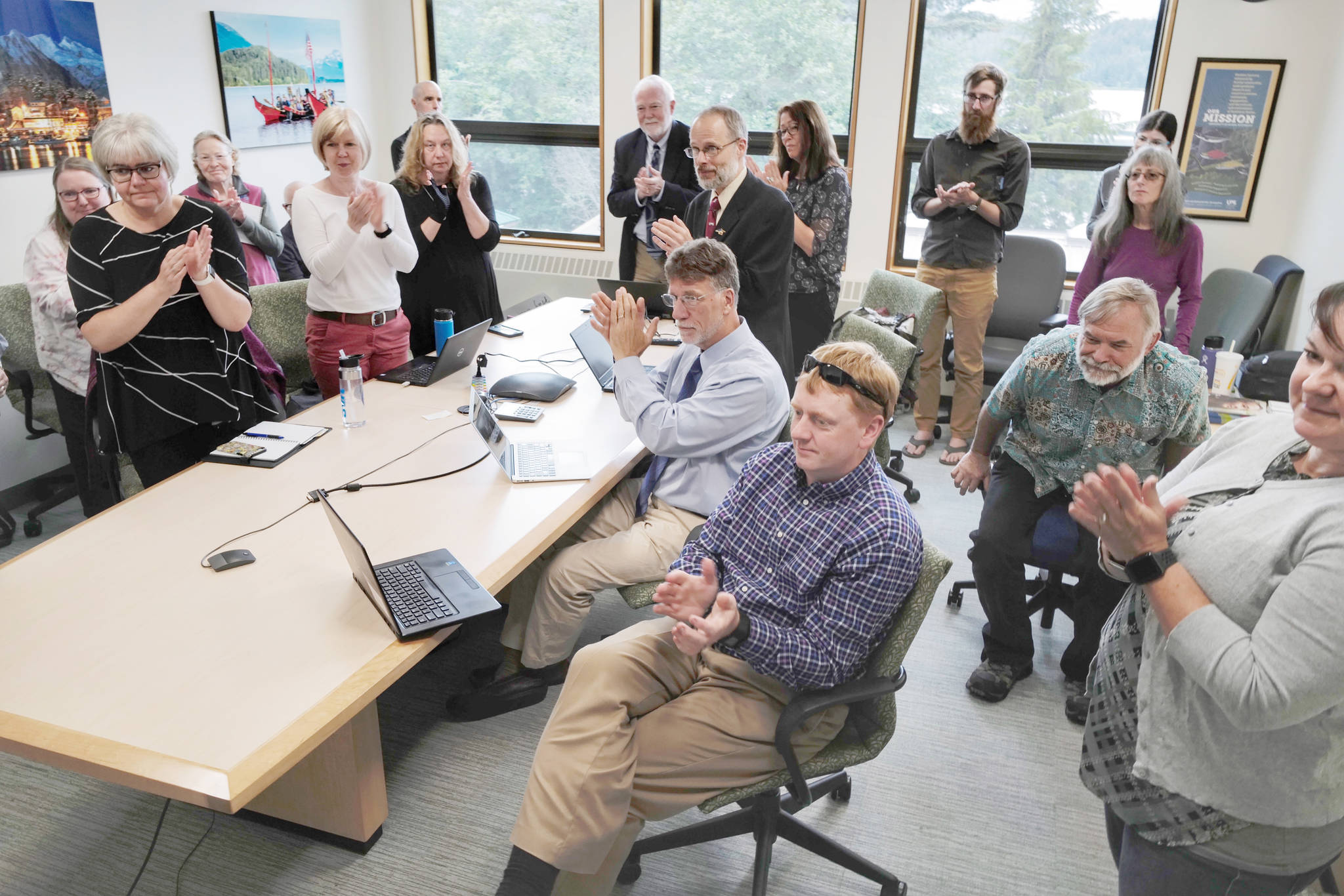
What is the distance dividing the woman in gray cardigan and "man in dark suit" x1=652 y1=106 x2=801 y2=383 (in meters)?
1.97

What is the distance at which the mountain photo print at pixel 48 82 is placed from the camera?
362 centimetres

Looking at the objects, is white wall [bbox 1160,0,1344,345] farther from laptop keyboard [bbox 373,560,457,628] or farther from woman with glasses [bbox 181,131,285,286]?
woman with glasses [bbox 181,131,285,286]

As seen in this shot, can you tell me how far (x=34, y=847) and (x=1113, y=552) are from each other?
2390 mm

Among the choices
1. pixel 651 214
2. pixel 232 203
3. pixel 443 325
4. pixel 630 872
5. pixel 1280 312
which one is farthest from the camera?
pixel 651 214

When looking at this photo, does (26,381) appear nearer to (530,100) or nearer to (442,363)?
(442,363)

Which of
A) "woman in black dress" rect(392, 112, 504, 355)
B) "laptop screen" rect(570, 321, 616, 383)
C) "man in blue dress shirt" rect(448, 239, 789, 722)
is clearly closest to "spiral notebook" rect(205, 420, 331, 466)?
"man in blue dress shirt" rect(448, 239, 789, 722)

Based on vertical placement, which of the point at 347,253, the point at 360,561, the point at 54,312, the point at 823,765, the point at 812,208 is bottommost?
the point at 823,765

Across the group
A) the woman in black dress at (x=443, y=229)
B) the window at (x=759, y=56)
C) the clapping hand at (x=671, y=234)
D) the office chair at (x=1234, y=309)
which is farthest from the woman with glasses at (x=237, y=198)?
the office chair at (x=1234, y=309)

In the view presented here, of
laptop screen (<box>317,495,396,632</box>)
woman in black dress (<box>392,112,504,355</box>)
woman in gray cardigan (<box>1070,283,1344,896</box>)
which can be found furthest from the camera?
woman in black dress (<box>392,112,504,355</box>)

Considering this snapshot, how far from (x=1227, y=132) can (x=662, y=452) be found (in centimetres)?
400

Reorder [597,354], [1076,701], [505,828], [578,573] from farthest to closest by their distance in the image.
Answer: [597,354], [1076,701], [578,573], [505,828]

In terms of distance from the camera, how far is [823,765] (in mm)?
1814

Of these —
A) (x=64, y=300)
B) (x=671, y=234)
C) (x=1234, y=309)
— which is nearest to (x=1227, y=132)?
(x=1234, y=309)

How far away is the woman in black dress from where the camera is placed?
3578 millimetres
